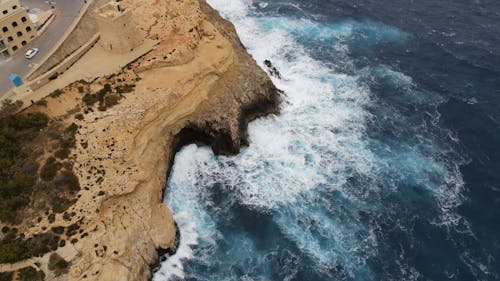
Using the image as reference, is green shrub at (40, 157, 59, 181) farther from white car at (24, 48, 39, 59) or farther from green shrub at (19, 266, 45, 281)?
white car at (24, 48, 39, 59)

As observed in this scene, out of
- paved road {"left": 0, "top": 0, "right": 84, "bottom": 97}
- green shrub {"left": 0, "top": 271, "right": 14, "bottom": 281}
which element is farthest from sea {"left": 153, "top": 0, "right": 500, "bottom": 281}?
paved road {"left": 0, "top": 0, "right": 84, "bottom": 97}

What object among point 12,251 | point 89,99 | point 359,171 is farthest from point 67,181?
point 359,171

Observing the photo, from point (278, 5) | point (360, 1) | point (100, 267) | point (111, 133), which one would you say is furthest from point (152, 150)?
point (360, 1)

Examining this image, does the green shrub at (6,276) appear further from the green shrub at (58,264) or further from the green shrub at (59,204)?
the green shrub at (59,204)

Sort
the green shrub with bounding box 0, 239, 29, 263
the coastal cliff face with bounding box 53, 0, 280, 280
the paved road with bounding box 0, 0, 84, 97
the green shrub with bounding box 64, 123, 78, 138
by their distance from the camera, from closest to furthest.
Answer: the green shrub with bounding box 0, 239, 29, 263
the coastal cliff face with bounding box 53, 0, 280, 280
the green shrub with bounding box 64, 123, 78, 138
the paved road with bounding box 0, 0, 84, 97

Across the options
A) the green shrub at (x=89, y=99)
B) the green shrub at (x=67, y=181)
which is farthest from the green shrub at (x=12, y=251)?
the green shrub at (x=89, y=99)

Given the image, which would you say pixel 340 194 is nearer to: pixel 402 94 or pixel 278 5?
pixel 402 94

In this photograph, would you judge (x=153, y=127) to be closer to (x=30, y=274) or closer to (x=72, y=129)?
(x=72, y=129)
